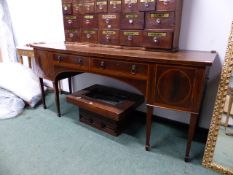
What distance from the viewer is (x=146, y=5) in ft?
4.52

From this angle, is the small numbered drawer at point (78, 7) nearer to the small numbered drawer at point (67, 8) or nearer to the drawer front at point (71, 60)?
the small numbered drawer at point (67, 8)

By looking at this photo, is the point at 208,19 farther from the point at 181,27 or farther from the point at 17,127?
the point at 17,127

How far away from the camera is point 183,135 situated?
5.48 feet

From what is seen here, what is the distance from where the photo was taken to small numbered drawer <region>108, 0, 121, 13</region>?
1.51m

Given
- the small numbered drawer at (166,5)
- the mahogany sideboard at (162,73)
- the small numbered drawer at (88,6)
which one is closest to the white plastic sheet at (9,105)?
the mahogany sideboard at (162,73)

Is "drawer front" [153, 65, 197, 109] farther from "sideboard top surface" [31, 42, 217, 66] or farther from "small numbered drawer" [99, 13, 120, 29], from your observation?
"small numbered drawer" [99, 13, 120, 29]

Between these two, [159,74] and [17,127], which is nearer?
[159,74]

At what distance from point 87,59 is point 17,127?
1008 mm

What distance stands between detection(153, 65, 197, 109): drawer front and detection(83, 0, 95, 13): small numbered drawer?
91 centimetres

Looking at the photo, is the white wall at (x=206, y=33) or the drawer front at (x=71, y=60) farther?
the drawer front at (x=71, y=60)

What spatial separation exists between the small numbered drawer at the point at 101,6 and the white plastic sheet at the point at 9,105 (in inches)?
53.2

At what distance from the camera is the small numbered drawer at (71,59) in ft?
4.92

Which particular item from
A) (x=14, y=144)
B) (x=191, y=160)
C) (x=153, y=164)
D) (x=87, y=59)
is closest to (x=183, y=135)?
(x=191, y=160)

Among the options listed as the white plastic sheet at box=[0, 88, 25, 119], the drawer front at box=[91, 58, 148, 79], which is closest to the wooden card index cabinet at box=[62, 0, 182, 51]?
the drawer front at box=[91, 58, 148, 79]
